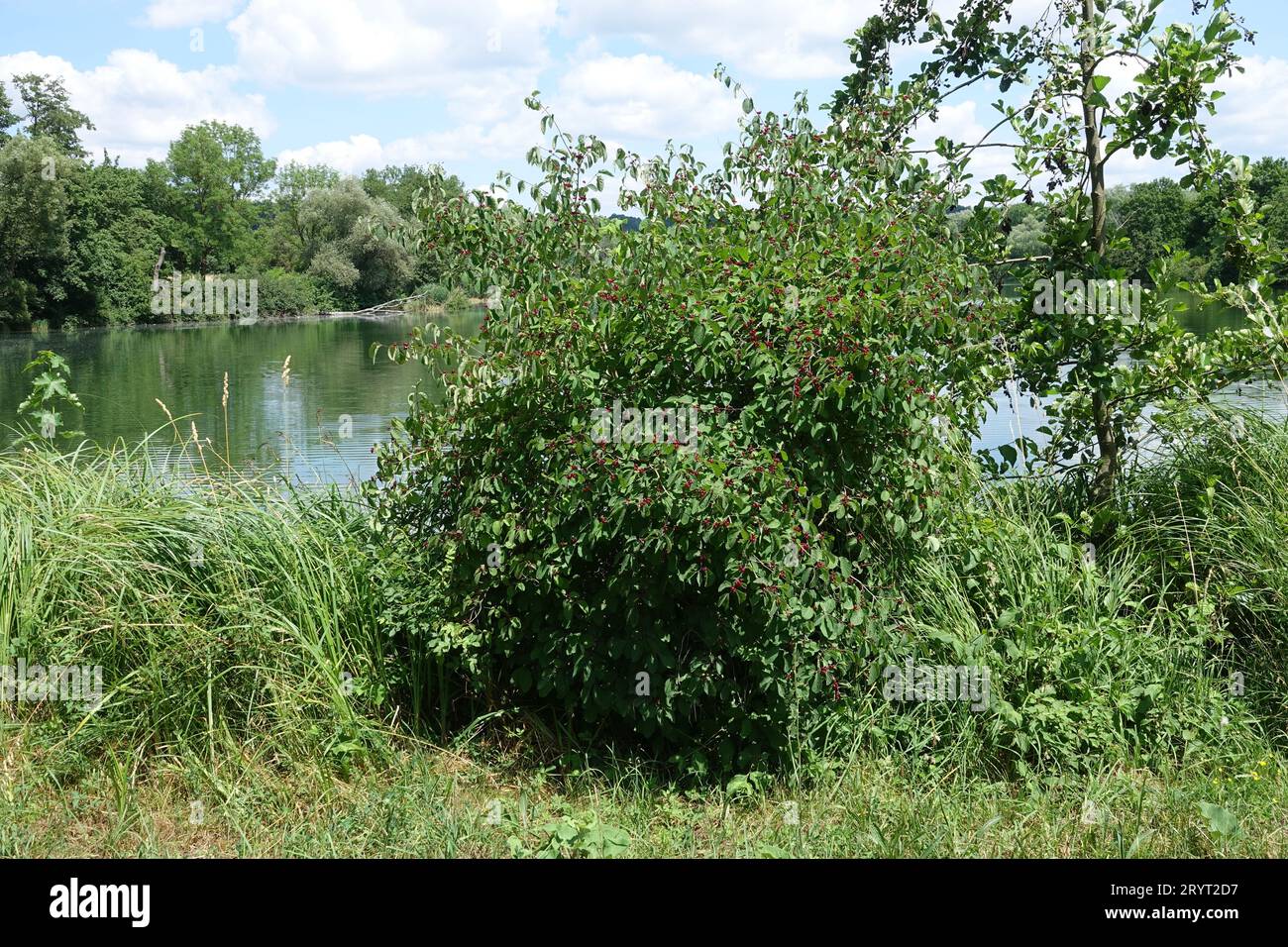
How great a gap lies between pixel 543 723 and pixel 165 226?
65538 mm

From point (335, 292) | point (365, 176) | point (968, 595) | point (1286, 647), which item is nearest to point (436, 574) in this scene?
point (968, 595)

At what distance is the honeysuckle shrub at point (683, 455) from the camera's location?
158 inches

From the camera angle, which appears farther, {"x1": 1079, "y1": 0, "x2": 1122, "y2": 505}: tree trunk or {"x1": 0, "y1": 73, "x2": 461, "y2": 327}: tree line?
{"x1": 0, "y1": 73, "x2": 461, "y2": 327}: tree line

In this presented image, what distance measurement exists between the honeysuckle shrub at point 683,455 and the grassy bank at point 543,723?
0.31m

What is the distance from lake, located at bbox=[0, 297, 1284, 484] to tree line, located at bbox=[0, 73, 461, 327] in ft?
10.0

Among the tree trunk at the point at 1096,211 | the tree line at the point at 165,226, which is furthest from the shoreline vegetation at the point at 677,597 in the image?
the tree line at the point at 165,226

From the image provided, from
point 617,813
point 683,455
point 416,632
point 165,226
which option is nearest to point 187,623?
point 416,632

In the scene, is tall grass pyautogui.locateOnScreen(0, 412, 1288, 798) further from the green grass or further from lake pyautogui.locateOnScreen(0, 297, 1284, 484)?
lake pyautogui.locateOnScreen(0, 297, 1284, 484)

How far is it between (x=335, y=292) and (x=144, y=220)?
11.2 m

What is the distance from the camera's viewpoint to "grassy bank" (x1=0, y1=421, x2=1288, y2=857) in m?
3.78

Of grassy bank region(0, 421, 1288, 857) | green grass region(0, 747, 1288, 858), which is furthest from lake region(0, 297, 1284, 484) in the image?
green grass region(0, 747, 1288, 858)

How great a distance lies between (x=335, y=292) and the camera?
63.7 meters

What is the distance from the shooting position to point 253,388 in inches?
1089

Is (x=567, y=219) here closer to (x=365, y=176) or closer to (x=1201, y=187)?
(x=1201, y=187)
